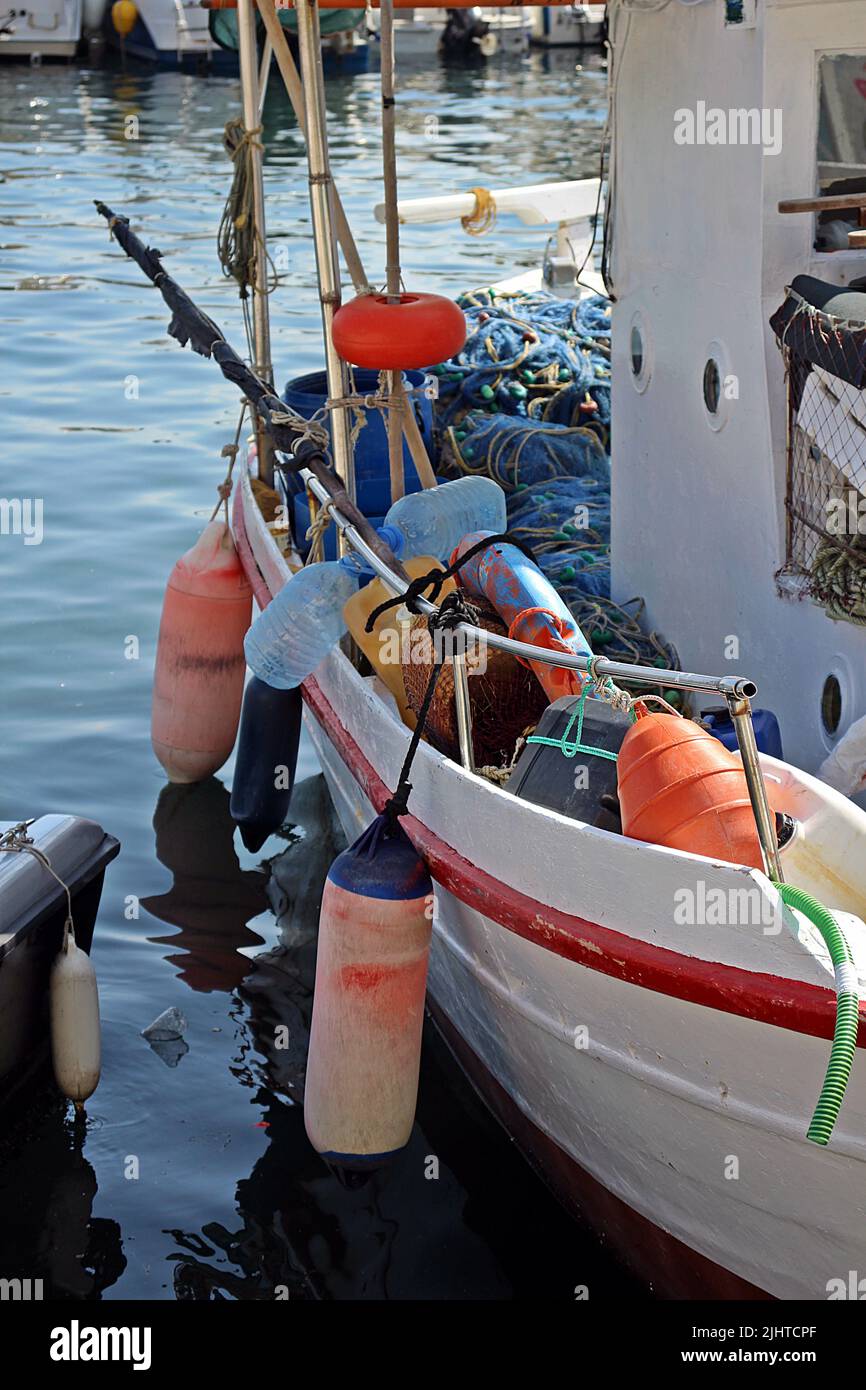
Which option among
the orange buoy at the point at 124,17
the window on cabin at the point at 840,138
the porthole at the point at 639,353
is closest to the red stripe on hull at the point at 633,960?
the porthole at the point at 639,353

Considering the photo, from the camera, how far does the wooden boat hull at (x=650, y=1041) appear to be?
3.38m

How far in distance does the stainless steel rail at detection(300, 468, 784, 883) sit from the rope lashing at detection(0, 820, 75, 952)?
1.43 meters

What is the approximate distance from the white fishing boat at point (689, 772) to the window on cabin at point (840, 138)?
16 mm

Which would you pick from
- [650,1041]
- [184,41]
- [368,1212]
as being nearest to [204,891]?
[368,1212]

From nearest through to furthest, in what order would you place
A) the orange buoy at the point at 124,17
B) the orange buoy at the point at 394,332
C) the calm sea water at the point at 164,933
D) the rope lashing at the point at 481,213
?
the calm sea water at the point at 164,933 < the orange buoy at the point at 394,332 < the rope lashing at the point at 481,213 < the orange buoy at the point at 124,17

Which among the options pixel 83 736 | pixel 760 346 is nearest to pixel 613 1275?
pixel 760 346

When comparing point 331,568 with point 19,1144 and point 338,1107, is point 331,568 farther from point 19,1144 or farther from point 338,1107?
point 19,1144

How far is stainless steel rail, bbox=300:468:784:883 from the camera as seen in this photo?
3348mm

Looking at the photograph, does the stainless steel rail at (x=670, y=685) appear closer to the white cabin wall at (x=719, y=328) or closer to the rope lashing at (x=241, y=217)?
the white cabin wall at (x=719, y=328)

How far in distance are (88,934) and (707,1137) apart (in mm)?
2482

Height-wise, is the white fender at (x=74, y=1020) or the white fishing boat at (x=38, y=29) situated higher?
the white fishing boat at (x=38, y=29)

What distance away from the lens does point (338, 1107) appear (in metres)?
4.32

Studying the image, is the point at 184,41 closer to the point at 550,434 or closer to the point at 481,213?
the point at 481,213

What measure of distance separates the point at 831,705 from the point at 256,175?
3682 mm
